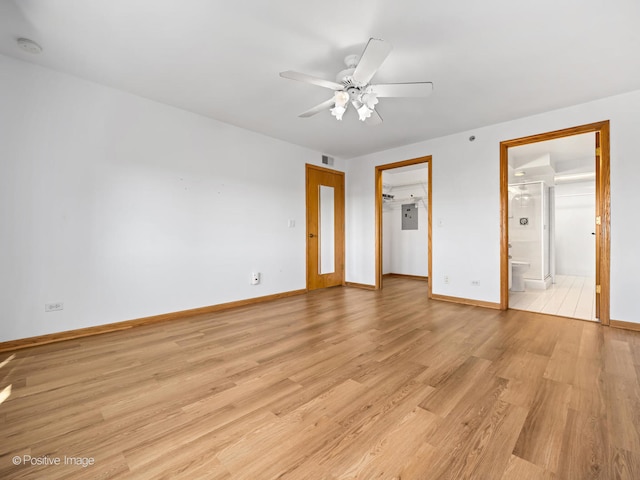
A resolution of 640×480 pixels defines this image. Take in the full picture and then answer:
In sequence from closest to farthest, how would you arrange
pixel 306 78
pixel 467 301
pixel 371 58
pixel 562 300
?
1. pixel 371 58
2. pixel 306 78
3. pixel 467 301
4. pixel 562 300

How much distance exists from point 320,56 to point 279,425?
8.98ft

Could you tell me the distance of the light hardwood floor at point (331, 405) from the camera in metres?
1.22

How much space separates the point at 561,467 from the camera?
119 cm

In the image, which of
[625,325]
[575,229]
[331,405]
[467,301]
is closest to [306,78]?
[331,405]

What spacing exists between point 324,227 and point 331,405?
13.1ft

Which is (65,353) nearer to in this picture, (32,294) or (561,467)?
(32,294)

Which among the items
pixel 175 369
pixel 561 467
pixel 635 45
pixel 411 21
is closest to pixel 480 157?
pixel 635 45

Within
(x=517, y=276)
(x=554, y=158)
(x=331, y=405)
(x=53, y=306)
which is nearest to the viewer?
(x=331, y=405)

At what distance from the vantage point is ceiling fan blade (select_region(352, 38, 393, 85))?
6.00ft

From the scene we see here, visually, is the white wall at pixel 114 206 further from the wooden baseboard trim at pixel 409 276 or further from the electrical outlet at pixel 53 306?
the wooden baseboard trim at pixel 409 276

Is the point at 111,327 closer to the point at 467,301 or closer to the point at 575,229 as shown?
the point at 467,301

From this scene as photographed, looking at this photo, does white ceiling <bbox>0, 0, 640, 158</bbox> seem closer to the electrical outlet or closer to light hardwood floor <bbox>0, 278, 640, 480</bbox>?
the electrical outlet

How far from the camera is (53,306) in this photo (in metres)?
2.66

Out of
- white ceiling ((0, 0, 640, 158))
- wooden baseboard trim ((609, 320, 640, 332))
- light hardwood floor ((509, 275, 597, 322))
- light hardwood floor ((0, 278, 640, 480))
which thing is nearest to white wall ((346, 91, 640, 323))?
wooden baseboard trim ((609, 320, 640, 332))
